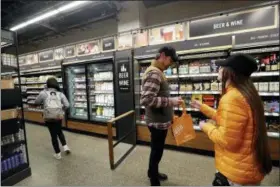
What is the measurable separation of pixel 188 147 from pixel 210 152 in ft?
1.38

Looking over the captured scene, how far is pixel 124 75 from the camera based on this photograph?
4.32m

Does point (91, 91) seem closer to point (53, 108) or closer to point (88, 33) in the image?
point (53, 108)

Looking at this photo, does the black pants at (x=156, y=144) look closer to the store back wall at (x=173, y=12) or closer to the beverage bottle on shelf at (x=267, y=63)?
the beverage bottle on shelf at (x=267, y=63)

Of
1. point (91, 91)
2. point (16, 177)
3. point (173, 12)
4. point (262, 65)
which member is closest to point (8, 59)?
point (16, 177)

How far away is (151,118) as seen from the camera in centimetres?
225

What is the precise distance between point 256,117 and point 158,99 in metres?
1.05

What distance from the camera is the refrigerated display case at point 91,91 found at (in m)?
5.23

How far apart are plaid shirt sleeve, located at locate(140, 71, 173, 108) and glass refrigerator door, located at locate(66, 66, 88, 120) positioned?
400cm

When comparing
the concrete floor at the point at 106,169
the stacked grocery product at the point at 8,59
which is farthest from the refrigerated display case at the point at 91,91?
the stacked grocery product at the point at 8,59

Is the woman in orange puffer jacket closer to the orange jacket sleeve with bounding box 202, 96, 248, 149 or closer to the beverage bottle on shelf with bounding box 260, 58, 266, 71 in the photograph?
the orange jacket sleeve with bounding box 202, 96, 248, 149

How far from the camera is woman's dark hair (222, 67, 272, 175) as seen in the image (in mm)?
1146

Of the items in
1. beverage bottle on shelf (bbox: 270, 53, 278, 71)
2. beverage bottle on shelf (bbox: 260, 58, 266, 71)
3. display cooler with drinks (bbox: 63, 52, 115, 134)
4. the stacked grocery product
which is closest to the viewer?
the stacked grocery product

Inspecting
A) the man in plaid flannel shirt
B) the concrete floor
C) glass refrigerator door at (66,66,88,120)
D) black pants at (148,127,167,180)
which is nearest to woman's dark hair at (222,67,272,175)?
the man in plaid flannel shirt

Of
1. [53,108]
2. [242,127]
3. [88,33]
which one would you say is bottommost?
[53,108]
